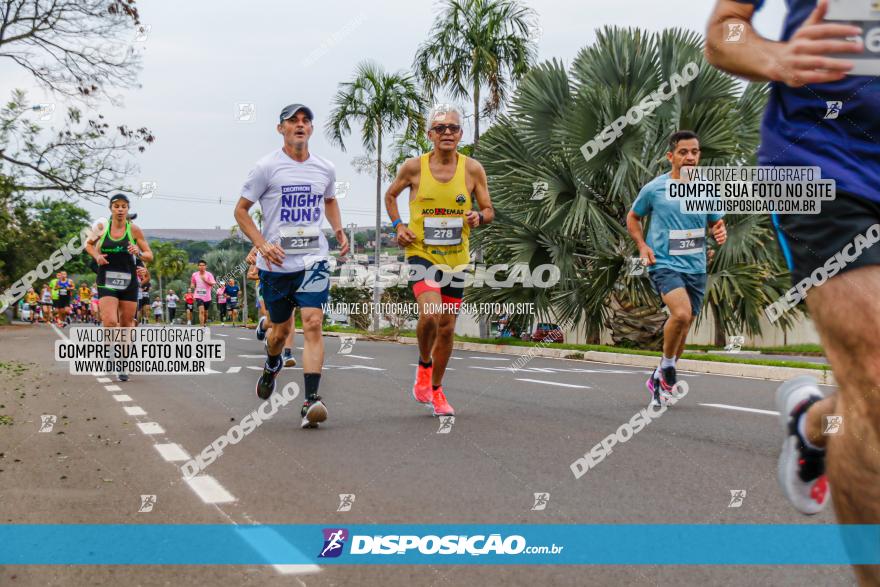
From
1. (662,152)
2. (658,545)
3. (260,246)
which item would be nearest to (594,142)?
(662,152)

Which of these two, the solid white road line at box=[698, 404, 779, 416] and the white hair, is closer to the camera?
the white hair

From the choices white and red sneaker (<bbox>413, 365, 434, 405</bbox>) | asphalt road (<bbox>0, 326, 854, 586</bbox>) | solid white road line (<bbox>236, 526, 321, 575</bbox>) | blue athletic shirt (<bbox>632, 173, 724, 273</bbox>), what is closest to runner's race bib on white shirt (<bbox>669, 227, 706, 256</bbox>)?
blue athletic shirt (<bbox>632, 173, 724, 273</bbox>)

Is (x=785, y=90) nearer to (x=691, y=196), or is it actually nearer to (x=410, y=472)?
(x=410, y=472)

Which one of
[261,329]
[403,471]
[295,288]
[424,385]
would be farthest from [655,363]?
[403,471]

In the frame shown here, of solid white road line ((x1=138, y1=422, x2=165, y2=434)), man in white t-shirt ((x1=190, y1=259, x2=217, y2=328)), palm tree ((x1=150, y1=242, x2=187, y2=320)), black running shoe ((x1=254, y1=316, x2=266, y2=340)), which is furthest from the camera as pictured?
palm tree ((x1=150, y1=242, x2=187, y2=320))

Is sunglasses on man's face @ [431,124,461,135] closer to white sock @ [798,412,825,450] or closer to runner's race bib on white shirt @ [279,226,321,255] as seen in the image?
runner's race bib on white shirt @ [279,226,321,255]

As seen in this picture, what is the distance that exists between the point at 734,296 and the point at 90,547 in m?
12.7

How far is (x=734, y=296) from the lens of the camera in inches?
588

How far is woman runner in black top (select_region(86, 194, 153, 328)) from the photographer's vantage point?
36.4 ft

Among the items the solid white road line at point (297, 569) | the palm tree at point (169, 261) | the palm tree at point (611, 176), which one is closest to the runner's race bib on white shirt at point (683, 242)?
the solid white road line at point (297, 569)

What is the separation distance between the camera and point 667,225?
8023mm

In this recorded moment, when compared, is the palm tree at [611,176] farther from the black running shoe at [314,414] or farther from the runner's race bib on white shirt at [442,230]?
the black running shoe at [314,414]

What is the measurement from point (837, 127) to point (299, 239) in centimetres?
541

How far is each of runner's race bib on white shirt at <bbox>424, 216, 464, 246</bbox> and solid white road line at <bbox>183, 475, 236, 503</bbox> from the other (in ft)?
9.58
